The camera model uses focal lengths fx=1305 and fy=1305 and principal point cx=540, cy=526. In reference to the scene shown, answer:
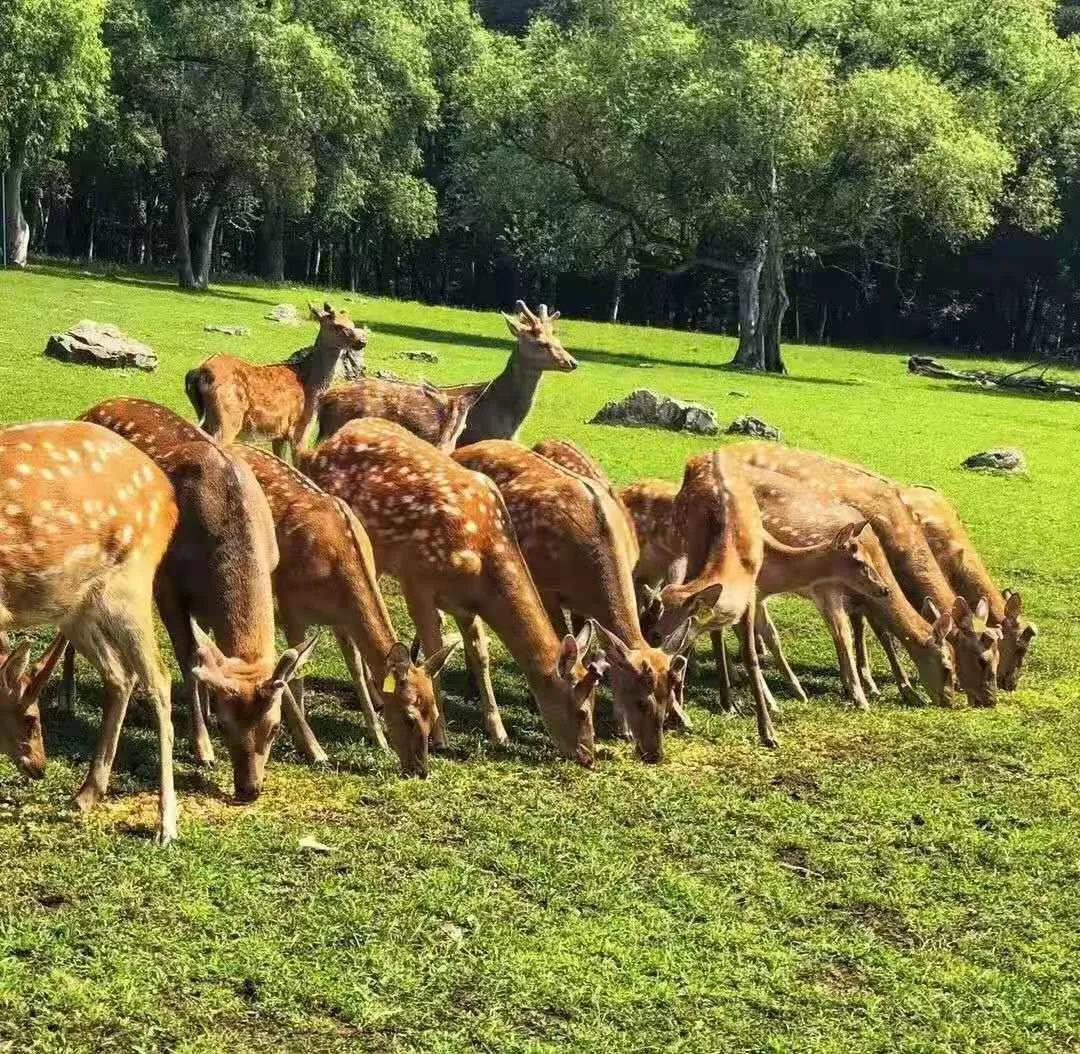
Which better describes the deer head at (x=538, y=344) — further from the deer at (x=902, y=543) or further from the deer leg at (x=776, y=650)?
the deer leg at (x=776, y=650)

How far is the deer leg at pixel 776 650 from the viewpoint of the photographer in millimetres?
8898

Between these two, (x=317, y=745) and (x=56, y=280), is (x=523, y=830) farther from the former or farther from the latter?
(x=56, y=280)

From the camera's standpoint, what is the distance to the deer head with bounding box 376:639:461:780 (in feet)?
21.9

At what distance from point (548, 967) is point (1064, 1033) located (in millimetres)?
1817

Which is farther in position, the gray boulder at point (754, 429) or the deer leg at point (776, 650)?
the gray boulder at point (754, 429)

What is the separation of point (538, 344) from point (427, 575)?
7151mm

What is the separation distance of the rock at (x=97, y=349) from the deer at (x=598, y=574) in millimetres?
12682

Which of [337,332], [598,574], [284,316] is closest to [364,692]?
[598,574]

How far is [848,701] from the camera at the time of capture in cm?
883

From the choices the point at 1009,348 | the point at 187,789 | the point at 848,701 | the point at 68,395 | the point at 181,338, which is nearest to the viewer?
the point at 187,789

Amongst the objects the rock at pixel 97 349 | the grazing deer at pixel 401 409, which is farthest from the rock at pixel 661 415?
the grazing deer at pixel 401 409

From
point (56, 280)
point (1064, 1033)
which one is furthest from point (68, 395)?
point (56, 280)

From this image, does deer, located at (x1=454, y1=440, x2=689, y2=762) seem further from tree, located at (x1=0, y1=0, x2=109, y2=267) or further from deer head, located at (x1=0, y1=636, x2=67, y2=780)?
tree, located at (x1=0, y1=0, x2=109, y2=267)

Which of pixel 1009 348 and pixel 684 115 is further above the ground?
pixel 684 115
